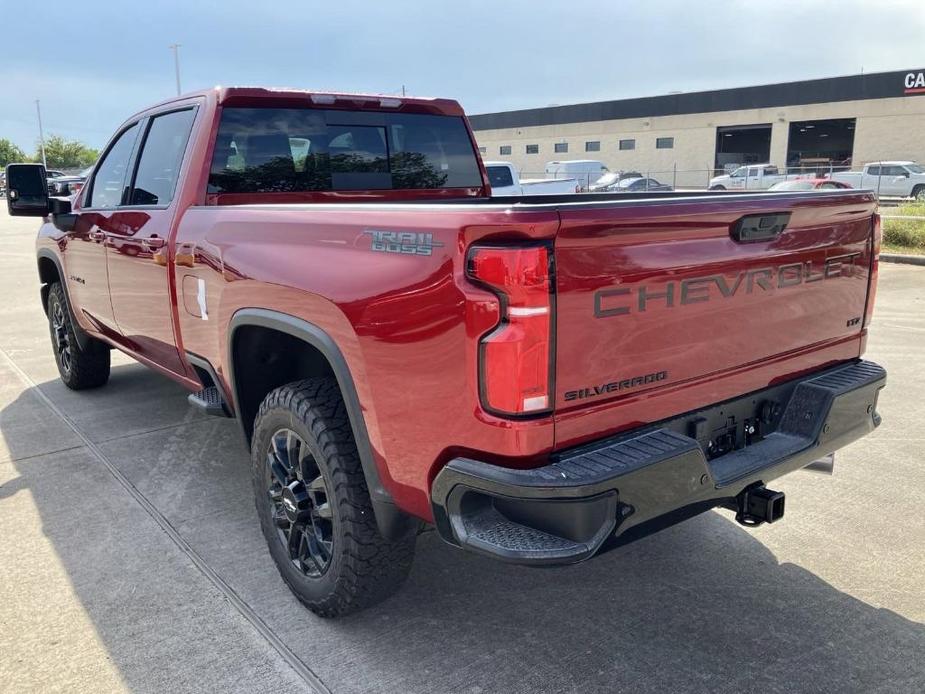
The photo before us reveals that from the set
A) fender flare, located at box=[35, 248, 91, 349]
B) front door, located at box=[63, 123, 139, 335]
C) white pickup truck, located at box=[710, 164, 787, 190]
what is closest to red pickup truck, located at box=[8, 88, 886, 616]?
front door, located at box=[63, 123, 139, 335]

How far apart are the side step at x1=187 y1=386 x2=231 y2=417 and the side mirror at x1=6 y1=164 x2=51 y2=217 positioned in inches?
82.8

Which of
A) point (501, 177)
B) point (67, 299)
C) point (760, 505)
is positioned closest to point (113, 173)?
point (67, 299)

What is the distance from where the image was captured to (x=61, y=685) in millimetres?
2646

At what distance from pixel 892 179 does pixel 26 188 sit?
1238 inches

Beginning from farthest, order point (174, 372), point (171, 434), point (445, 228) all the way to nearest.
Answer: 1. point (171, 434)
2. point (174, 372)
3. point (445, 228)

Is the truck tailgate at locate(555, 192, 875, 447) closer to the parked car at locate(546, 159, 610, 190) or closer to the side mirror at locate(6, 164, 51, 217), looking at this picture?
the side mirror at locate(6, 164, 51, 217)

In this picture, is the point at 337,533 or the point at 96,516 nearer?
the point at 337,533

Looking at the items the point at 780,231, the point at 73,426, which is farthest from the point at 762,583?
the point at 73,426

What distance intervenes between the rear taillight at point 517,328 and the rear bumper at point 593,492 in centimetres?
21

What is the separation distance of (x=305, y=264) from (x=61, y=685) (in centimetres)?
163

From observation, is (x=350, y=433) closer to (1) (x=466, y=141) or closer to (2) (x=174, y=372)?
(2) (x=174, y=372)

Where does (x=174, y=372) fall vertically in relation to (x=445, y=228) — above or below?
below

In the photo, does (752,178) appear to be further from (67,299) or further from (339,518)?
(339,518)

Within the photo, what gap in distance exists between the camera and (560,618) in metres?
3.00
